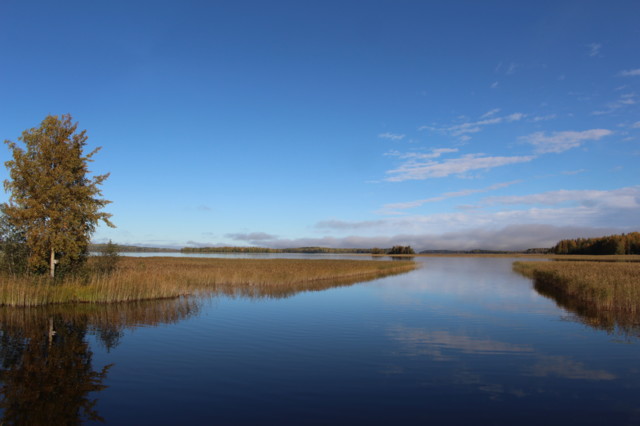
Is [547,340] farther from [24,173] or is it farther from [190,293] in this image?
[24,173]

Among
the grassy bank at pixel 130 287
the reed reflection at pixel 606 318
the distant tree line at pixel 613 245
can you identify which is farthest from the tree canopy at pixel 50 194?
the distant tree line at pixel 613 245

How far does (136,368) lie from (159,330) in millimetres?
5313

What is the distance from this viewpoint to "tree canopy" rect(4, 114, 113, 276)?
21906 millimetres

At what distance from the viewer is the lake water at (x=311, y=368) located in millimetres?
8648

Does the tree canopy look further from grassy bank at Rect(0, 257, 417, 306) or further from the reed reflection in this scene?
the reed reflection

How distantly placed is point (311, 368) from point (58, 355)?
8044 mm

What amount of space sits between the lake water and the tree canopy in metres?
4.38

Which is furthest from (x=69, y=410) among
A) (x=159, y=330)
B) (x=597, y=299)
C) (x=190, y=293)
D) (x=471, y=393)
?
(x=597, y=299)

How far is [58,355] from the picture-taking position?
12328 millimetres

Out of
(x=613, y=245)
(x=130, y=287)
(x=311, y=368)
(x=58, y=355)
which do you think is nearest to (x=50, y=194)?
(x=130, y=287)

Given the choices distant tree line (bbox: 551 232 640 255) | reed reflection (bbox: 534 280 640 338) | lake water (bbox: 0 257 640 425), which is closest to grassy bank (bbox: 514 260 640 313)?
reed reflection (bbox: 534 280 640 338)

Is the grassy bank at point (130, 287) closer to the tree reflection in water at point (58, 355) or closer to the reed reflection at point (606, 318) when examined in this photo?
the tree reflection in water at point (58, 355)

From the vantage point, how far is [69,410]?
8.42 meters

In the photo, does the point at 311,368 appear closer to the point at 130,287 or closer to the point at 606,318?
the point at 130,287
